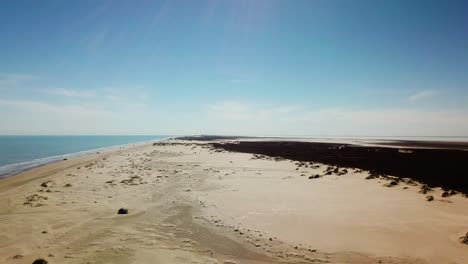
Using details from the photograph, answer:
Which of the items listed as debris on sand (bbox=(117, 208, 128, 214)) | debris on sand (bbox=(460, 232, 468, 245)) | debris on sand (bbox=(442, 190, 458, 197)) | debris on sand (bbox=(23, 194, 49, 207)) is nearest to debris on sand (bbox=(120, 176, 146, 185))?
debris on sand (bbox=(23, 194, 49, 207))

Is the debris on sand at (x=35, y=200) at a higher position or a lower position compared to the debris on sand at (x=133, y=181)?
lower

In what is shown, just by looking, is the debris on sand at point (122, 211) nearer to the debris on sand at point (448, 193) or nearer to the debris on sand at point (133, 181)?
the debris on sand at point (133, 181)

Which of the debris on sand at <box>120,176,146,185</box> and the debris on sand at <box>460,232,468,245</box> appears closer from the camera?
the debris on sand at <box>460,232,468,245</box>

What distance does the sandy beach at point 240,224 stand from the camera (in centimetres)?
752

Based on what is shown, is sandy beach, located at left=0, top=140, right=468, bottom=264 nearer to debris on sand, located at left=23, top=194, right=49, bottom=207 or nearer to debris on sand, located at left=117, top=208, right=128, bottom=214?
debris on sand, located at left=23, top=194, right=49, bottom=207

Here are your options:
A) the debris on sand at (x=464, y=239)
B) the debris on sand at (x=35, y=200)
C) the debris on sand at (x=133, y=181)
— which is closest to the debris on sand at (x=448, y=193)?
the debris on sand at (x=464, y=239)

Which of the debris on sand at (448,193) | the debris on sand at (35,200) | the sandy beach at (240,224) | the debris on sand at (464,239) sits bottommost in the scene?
the debris on sand at (35,200)

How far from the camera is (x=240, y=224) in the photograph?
9984 millimetres

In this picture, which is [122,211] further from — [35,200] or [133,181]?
[133,181]

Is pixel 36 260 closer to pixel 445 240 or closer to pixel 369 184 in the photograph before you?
pixel 445 240

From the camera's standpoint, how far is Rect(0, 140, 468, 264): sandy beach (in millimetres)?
7520

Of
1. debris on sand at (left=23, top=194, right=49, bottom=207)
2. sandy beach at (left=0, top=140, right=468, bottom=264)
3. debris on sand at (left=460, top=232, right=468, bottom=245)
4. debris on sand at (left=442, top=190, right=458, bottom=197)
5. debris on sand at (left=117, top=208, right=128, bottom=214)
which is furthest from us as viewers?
debris on sand at (left=23, top=194, right=49, bottom=207)

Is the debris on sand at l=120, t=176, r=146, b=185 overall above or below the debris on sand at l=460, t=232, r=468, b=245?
below

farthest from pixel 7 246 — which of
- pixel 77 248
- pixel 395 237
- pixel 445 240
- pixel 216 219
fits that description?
pixel 445 240
